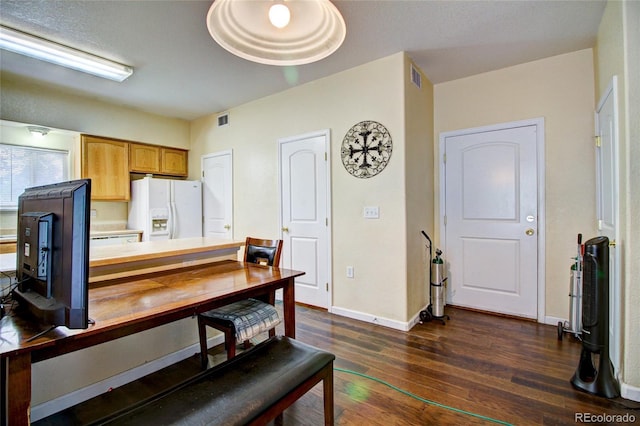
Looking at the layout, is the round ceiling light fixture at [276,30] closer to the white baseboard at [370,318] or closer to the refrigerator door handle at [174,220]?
the white baseboard at [370,318]

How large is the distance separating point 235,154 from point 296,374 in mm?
3630

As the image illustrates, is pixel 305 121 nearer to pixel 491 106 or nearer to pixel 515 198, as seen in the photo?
pixel 491 106

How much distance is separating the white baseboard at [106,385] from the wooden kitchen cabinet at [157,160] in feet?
10.5

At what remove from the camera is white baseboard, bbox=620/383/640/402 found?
5.89 feet

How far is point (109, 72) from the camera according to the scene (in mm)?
3105

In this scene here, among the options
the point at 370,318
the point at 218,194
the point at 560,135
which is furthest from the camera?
the point at 218,194

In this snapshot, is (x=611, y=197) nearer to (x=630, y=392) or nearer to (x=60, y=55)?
(x=630, y=392)

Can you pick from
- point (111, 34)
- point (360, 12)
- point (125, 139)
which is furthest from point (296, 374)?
point (125, 139)

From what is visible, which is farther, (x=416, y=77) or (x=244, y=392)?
(x=416, y=77)

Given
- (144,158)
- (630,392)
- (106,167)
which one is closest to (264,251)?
(630,392)

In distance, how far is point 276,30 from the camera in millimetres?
1732

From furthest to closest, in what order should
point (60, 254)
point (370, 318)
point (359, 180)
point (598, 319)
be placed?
1. point (359, 180)
2. point (370, 318)
3. point (598, 319)
4. point (60, 254)

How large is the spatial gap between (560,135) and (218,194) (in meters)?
4.28

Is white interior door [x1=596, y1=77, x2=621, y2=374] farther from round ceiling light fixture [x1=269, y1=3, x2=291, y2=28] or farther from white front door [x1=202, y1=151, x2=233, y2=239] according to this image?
white front door [x1=202, y1=151, x2=233, y2=239]
